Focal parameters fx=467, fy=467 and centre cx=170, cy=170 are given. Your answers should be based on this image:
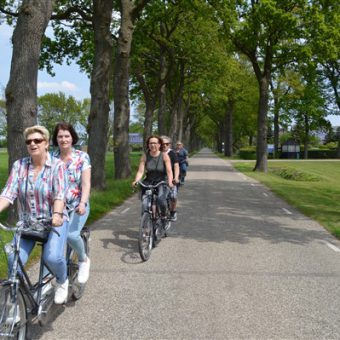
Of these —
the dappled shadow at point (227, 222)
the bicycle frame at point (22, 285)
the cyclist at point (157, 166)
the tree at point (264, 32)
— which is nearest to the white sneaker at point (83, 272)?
the bicycle frame at point (22, 285)

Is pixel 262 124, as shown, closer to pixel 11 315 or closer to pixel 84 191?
pixel 84 191

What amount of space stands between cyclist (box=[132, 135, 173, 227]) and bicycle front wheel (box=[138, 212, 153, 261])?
2.52 feet

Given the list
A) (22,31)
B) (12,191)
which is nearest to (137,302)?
(12,191)

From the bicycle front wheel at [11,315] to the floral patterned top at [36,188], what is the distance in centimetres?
76

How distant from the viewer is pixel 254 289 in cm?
565

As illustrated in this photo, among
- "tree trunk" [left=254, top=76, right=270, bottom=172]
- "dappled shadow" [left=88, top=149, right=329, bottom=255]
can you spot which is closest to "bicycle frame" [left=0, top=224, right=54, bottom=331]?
"dappled shadow" [left=88, top=149, right=329, bottom=255]

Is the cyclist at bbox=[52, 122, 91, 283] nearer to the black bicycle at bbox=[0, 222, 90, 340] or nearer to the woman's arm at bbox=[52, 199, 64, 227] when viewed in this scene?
the black bicycle at bbox=[0, 222, 90, 340]

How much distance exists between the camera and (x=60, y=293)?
4.29 m

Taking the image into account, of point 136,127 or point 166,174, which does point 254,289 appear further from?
point 136,127

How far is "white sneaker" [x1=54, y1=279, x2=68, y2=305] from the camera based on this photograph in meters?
4.27

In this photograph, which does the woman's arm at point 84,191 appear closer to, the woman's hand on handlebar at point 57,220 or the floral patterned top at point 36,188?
the floral patterned top at point 36,188

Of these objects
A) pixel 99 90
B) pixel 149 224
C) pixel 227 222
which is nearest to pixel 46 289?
pixel 149 224

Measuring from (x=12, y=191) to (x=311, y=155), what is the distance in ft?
216

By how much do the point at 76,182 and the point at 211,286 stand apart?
2105mm
